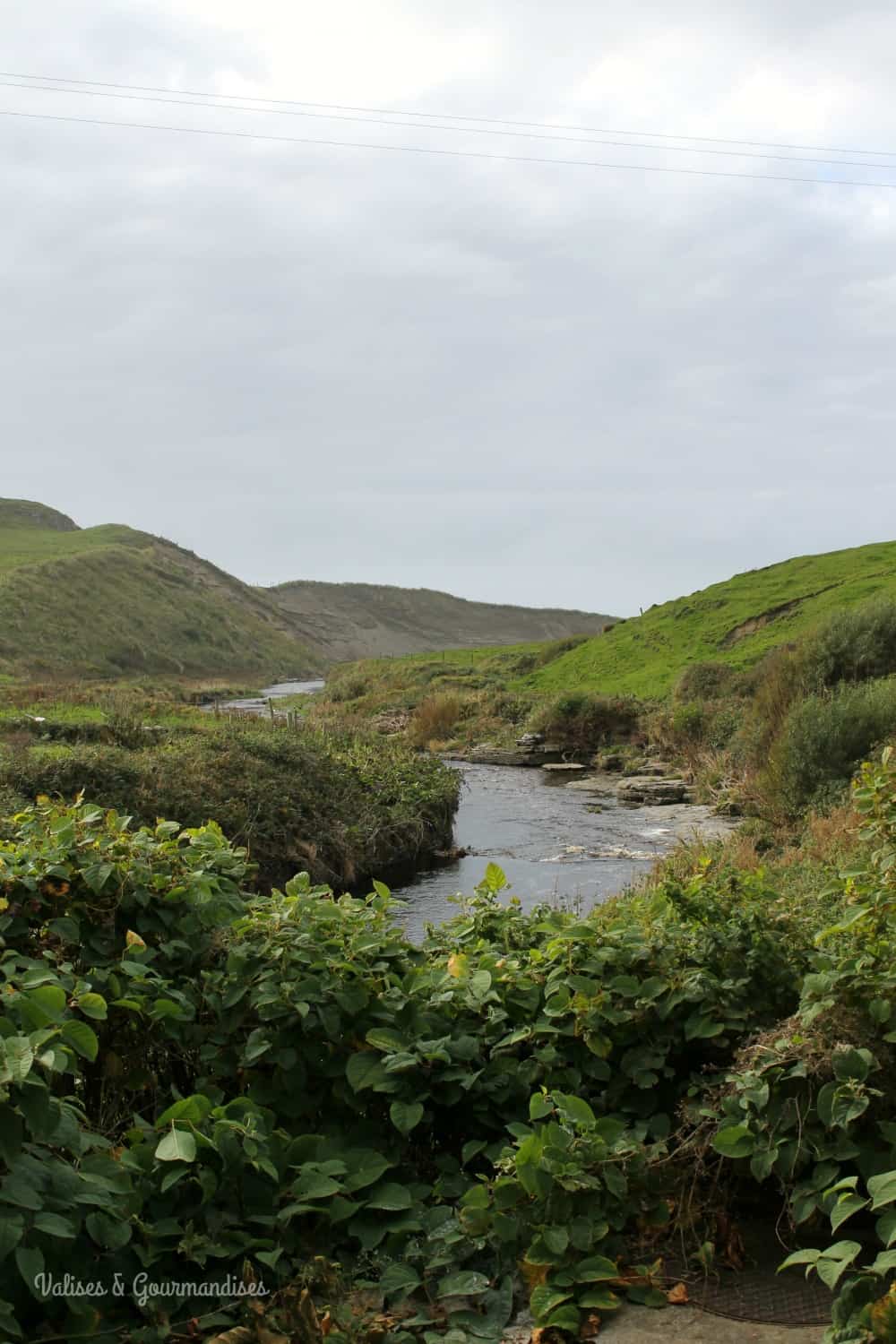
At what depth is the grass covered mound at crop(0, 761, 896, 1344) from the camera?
354 centimetres

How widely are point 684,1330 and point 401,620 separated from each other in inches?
5747

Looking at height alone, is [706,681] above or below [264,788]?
above

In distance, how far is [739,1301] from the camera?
3.82 meters

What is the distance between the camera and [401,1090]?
4512mm

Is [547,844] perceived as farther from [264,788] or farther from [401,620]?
[401,620]

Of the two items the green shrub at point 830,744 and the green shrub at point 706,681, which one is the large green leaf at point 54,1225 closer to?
the green shrub at point 830,744

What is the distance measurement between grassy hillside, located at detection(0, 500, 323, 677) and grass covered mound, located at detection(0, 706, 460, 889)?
148 ft

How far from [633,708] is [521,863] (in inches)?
679

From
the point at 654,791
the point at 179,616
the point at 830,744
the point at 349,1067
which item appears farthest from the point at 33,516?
the point at 349,1067

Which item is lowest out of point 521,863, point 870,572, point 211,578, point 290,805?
point 521,863

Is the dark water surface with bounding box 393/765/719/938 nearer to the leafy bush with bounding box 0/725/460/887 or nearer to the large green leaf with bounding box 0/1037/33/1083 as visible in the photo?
the leafy bush with bounding box 0/725/460/887

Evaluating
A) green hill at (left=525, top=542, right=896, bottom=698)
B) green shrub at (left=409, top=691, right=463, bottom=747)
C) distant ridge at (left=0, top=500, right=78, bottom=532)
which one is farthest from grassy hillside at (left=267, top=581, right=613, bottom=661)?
green shrub at (left=409, top=691, right=463, bottom=747)

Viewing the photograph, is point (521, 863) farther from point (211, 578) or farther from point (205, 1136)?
point (211, 578)

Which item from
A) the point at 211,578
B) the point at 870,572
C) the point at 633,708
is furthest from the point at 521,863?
the point at 211,578
